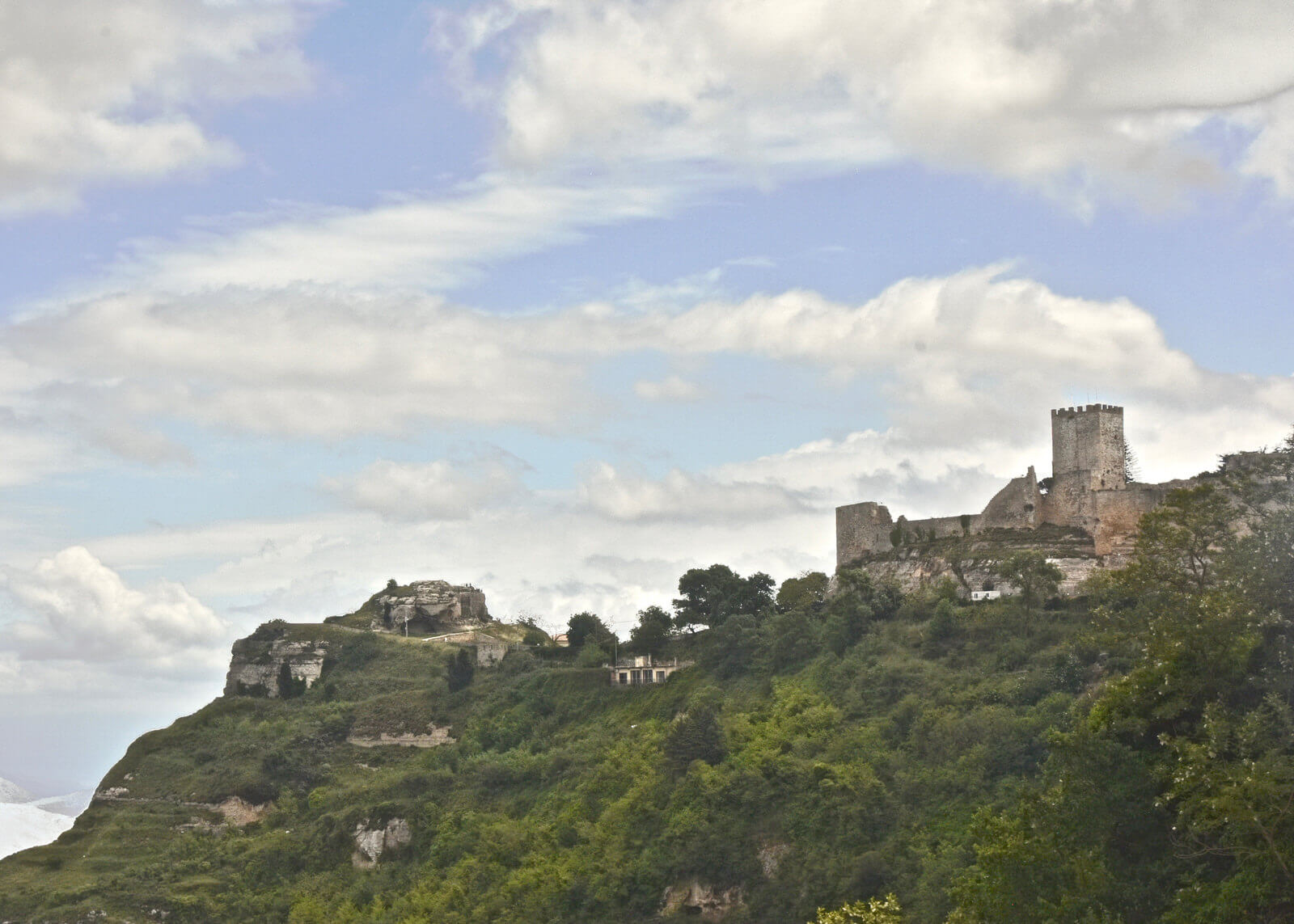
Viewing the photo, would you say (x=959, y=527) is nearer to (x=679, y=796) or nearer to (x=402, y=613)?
(x=679, y=796)

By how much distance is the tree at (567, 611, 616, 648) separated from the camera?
10081cm

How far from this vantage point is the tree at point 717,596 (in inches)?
3445

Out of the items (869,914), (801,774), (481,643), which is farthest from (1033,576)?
(481,643)

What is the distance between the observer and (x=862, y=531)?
83.4 metres

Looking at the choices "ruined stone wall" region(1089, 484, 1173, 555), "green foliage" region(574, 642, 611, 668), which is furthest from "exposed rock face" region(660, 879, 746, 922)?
"green foliage" region(574, 642, 611, 668)

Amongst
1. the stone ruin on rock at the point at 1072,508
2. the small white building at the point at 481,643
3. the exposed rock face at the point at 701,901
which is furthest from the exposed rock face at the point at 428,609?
the exposed rock face at the point at 701,901

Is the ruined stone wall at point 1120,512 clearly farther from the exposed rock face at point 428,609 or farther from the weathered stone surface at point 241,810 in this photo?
→ the exposed rock face at point 428,609

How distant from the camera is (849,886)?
58719 millimetres

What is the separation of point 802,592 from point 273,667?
35.1 metres

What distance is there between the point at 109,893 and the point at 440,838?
50.3ft

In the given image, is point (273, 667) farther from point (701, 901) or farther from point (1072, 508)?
point (1072, 508)

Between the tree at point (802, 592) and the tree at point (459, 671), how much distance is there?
19748 mm

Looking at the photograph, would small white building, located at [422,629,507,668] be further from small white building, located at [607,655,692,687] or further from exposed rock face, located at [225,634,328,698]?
small white building, located at [607,655,692,687]

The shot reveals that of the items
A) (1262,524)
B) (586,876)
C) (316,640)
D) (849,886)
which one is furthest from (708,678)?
(1262,524)
